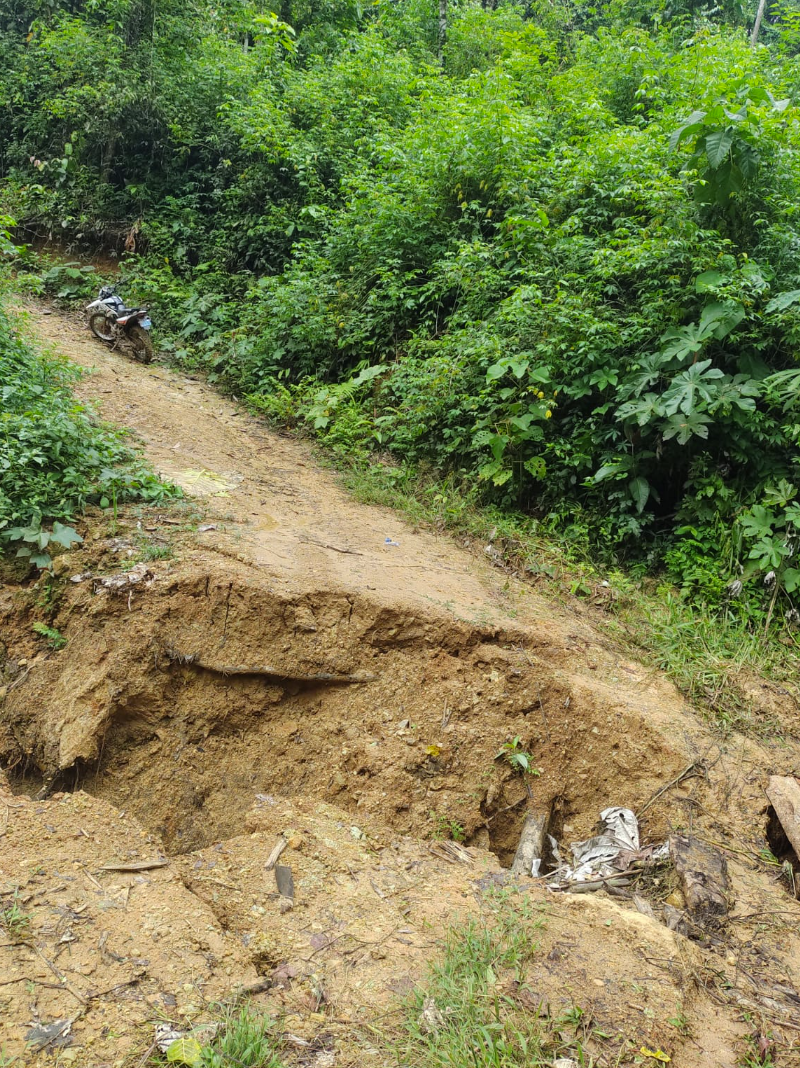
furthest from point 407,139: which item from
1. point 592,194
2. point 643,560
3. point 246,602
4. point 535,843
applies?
point 535,843

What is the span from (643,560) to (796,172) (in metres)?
3.29

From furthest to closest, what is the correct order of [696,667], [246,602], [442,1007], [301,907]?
[696,667]
[246,602]
[301,907]
[442,1007]

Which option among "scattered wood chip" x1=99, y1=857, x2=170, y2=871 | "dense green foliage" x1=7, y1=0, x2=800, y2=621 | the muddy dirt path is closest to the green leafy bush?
the muddy dirt path

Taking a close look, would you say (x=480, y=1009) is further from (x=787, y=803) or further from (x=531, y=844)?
(x=787, y=803)

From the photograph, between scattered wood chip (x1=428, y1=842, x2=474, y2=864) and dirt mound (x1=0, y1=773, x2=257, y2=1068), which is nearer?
dirt mound (x1=0, y1=773, x2=257, y2=1068)

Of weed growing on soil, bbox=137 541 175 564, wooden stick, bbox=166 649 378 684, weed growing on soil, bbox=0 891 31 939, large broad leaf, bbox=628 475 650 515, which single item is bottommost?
weed growing on soil, bbox=0 891 31 939

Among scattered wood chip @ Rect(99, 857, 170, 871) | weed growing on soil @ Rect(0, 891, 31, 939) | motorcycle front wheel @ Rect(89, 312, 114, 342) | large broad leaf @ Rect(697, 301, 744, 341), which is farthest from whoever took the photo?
motorcycle front wheel @ Rect(89, 312, 114, 342)

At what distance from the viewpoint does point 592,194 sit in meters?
6.87

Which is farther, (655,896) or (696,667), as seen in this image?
(696,667)

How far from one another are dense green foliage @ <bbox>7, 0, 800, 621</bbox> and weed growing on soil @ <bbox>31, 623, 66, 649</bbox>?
3348 millimetres

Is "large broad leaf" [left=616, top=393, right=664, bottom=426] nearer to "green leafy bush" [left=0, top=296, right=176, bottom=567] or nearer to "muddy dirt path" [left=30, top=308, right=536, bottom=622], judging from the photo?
"muddy dirt path" [left=30, top=308, right=536, bottom=622]

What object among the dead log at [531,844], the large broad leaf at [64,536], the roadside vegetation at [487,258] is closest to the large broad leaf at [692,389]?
the roadside vegetation at [487,258]

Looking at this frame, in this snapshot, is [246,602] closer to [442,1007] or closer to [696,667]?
[442,1007]

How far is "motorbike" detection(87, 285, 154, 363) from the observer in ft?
27.1
